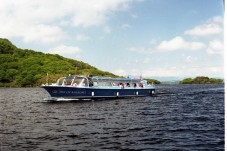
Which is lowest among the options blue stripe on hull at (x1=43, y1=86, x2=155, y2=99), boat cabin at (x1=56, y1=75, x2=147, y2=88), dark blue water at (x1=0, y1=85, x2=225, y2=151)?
dark blue water at (x1=0, y1=85, x2=225, y2=151)

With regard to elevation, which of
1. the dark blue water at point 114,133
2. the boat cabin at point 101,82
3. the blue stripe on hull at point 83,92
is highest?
the boat cabin at point 101,82

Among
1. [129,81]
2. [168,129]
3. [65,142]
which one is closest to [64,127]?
[65,142]

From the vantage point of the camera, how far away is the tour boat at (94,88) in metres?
56.9

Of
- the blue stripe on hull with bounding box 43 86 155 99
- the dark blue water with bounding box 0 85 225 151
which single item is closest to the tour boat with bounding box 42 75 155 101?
the blue stripe on hull with bounding box 43 86 155 99

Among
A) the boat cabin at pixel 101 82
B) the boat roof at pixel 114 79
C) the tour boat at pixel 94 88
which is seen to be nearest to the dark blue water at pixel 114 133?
the tour boat at pixel 94 88

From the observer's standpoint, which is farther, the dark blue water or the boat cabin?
the boat cabin

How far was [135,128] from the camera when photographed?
28.5 m

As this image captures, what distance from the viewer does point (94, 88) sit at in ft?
199

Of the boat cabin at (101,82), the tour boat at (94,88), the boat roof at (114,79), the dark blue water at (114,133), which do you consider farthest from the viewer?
the boat roof at (114,79)

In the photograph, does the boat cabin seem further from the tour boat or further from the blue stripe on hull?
the blue stripe on hull

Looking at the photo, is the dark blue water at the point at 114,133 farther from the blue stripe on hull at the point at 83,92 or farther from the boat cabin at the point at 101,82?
the boat cabin at the point at 101,82

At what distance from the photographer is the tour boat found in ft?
187

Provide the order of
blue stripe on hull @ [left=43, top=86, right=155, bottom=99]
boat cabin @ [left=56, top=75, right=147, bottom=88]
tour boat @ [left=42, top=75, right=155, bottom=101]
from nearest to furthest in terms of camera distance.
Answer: blue stripe on hull @ [left=43, top=86, right=155, bottom=99], tour boat @ [left=42, top=75, right=155, bottom=101], boat cabin @ [left=56, top=75, right=147, bottom=88]

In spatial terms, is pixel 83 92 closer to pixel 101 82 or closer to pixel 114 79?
pixel 101 82
